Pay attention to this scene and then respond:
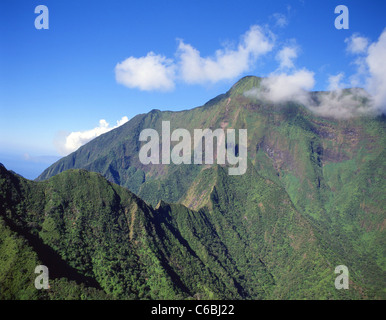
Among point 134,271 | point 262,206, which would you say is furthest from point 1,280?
point 262,206

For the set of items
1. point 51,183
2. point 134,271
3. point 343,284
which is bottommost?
point 343,284

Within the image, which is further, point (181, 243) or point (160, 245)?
point (181, 243)

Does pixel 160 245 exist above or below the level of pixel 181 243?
above

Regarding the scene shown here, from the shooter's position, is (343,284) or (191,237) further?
(191,237)

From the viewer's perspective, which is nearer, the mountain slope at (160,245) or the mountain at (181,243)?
the mountain at (181,243)

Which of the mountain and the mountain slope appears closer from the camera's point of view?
the mountain

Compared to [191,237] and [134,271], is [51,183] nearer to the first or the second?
[134,271]
